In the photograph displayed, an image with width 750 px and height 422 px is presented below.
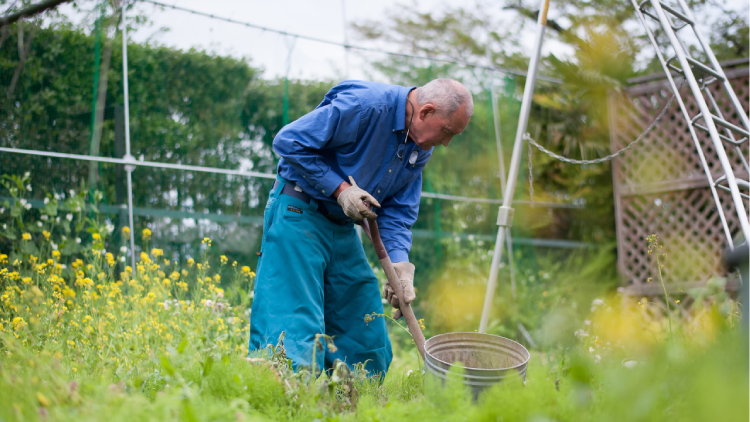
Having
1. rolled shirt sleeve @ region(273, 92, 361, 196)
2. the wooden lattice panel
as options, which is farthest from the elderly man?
the wooden lattice panel

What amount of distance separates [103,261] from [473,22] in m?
8.78

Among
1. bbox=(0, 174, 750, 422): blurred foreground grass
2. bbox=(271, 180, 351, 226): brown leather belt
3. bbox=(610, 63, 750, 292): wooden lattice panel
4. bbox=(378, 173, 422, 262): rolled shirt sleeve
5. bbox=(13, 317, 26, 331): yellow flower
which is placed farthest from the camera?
bbox=(610, 63, 750, 292): wooden lattice panel

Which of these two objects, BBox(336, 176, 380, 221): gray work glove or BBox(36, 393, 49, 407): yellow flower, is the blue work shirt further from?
BBox(36, 393, 49, 407): yellow flower

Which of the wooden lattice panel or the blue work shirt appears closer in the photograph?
the blue work shirt

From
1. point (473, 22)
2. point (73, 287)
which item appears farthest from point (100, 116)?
point (473, 22)

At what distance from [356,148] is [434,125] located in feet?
1.21

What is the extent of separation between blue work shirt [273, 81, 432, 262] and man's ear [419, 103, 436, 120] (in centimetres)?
10

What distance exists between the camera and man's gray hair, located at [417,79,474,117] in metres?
2.30

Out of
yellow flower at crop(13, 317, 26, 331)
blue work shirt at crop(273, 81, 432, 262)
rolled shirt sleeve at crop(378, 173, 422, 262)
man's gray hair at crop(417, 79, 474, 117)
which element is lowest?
yellow flower at crop(13, 317, 26, 331)

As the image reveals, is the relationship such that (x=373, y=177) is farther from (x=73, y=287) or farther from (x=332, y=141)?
(x=73, y=287)

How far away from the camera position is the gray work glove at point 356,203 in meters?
2.10

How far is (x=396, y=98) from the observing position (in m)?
2.42

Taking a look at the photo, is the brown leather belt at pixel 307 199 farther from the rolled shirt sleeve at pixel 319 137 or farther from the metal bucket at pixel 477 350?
the metal bucket at pixel 477 350

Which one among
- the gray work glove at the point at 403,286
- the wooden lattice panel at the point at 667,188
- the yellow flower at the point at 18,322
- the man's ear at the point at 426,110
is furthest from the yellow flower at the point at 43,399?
the wooden lattice panel at the point at 667,188
